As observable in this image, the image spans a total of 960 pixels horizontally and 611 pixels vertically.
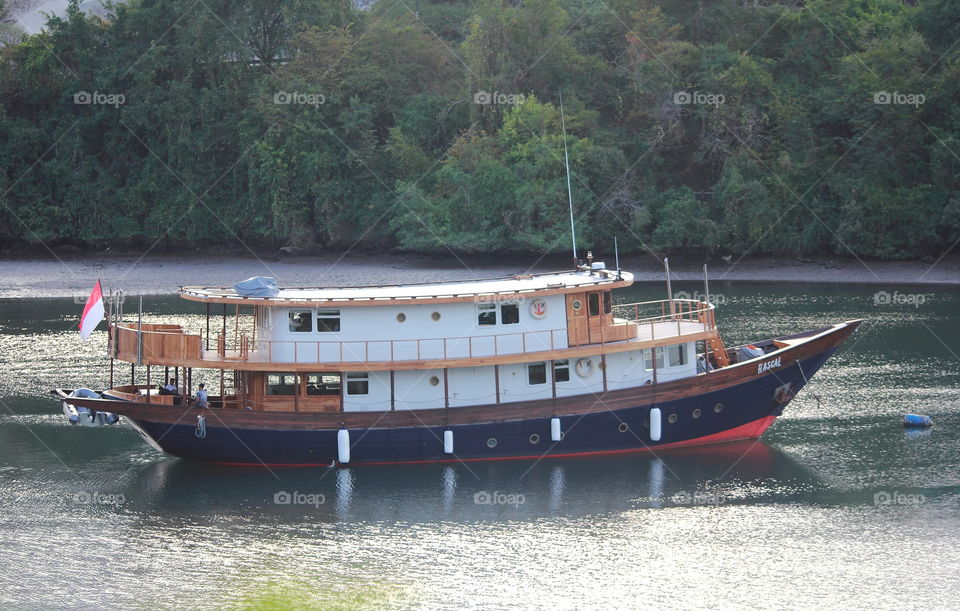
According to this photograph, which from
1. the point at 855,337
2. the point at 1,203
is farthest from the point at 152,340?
the point at 1,203

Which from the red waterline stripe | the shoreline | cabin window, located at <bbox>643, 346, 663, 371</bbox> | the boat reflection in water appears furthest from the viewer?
the shoreline

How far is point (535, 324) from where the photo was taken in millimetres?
27906

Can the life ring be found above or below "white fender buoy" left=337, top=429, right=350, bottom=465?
above

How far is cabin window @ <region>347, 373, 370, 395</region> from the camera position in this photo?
27875mm

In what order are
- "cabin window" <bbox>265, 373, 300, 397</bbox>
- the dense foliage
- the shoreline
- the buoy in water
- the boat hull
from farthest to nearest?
the dense foliage, the shoreline, the buoy in water, "cabin window" <bbox>265, 373, 300, 397</bbox>, the boat hull

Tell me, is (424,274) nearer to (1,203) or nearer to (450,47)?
(450,47)

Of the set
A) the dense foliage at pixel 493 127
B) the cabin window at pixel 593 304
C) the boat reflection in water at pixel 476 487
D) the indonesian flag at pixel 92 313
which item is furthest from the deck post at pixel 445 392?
the dense foliage at pixel 493 127

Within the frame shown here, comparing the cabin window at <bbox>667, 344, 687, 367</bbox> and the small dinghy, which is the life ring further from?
the small dinghy

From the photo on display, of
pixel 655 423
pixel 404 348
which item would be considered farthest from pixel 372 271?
pixel 655 423

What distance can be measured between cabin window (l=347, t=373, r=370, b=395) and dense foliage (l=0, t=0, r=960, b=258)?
3219 centimetres

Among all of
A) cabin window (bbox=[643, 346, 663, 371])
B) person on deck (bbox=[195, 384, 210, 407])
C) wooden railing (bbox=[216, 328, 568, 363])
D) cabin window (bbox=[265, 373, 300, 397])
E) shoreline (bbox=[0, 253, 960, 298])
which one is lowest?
person on deck (bbox=[195, 384, 210, 407])

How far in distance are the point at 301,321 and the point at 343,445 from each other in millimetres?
3064

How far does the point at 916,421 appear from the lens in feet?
100

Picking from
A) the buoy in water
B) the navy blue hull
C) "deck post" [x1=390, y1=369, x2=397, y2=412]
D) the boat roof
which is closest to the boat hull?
the navy blue hull
